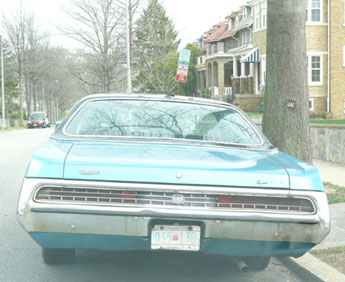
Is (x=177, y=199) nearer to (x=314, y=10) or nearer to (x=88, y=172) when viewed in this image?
(x=88, y=172)

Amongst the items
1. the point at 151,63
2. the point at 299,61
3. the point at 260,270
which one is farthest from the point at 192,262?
the point at 151,63

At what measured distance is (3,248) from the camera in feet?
18.8

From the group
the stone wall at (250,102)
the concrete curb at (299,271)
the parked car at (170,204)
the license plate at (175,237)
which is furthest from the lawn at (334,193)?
the stone wall at (250,102)

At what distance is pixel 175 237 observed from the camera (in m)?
3.90

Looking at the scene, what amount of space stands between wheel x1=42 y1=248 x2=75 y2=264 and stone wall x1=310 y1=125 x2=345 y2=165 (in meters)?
10.2

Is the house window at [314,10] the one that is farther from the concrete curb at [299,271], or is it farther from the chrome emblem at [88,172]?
the chrome emblem at [88,172]

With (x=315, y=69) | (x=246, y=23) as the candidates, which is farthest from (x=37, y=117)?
(x=315, y=69)

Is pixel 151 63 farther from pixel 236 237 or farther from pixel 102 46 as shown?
pixel 236 237

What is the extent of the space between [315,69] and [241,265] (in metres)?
29.3

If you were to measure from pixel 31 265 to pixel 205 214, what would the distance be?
2058 millimetres

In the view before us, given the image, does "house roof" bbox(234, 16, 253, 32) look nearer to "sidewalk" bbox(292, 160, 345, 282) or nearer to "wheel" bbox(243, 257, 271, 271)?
"sidewalk" bbox(292, 160, 345, 282)

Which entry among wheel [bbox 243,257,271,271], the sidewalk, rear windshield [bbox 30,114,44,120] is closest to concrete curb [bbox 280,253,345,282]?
the sidewalk

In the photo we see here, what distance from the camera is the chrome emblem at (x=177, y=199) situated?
12.6 ft

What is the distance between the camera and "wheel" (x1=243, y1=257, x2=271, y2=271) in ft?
16.4
